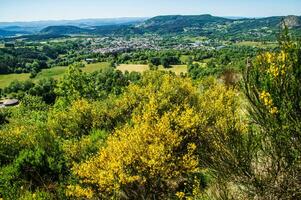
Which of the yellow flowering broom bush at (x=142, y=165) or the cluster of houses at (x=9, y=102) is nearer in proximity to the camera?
the yellow flowering broom bush at (x=142, y=165)

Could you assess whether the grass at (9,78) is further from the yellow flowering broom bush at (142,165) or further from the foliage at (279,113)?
the foliage at (279,113)

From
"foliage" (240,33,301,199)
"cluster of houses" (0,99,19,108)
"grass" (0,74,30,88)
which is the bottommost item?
"cluster of houses" (0,99,19,108)

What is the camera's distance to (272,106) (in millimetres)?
14617

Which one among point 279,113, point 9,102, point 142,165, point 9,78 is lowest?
point 9,102

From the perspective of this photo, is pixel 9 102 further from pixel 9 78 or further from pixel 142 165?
pixel 142 165

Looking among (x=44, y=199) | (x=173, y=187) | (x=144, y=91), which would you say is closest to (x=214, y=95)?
(x=144, y=91)

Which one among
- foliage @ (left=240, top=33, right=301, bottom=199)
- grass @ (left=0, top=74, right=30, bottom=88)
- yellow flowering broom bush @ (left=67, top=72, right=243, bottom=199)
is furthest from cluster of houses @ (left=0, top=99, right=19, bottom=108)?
foliage @ (left=240, top=33, right=301, bottom=199)

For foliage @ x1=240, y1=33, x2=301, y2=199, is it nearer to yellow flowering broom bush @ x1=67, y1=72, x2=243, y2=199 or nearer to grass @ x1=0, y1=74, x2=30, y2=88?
yellow flowering broom bush @ x1=67, y1=72, x2=243, y2=199

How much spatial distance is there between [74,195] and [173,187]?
8042 millimetres

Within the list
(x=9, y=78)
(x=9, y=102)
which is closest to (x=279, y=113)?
(x=9, y=102)

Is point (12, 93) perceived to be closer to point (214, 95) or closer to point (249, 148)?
point (214, 95)

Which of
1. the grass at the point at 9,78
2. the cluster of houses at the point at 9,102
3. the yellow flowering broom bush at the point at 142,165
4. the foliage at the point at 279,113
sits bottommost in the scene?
the cluster of houses at the point at 9,102

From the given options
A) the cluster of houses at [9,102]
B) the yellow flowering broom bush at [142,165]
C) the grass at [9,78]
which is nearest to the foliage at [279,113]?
the yellow flowering broom bush at [142,165]

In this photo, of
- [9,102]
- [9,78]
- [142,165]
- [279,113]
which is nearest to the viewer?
[279,113]
